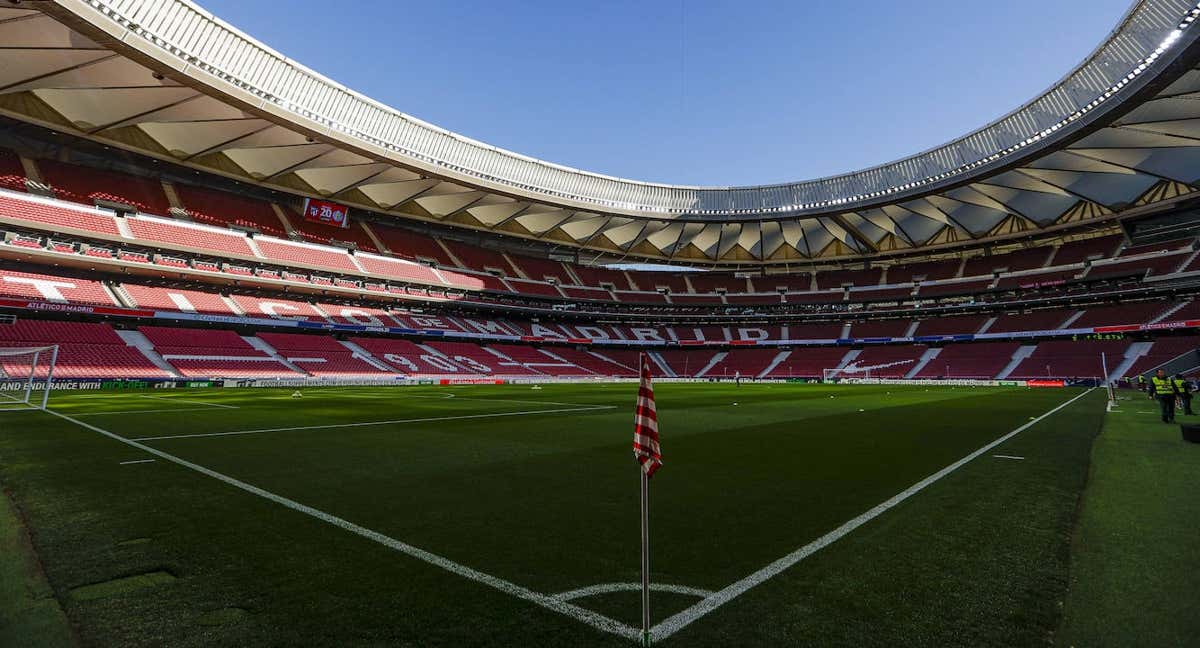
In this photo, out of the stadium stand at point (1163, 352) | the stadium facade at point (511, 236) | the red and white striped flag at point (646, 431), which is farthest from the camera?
the stadium stand at point (1163, 352)

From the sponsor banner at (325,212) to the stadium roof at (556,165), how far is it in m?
0.86

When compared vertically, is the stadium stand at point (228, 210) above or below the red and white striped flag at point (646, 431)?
above

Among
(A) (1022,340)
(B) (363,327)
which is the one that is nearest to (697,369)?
(A) (1022,340)

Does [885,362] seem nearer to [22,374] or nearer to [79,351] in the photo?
[79,351]

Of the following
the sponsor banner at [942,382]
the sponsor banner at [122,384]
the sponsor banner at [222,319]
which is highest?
the sponsor banner at [222,319]

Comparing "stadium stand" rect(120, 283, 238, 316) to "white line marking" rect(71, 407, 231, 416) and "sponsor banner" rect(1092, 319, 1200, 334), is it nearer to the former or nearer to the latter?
"white line marking" rect(71, 407, 231, 416)

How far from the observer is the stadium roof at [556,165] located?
2402 cm

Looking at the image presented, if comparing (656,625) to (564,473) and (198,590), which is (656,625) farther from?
(564,473)

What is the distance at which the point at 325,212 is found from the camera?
146 ft

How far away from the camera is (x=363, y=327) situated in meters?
42.5

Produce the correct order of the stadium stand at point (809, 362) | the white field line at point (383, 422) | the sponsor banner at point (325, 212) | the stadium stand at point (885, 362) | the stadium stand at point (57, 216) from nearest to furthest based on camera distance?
the white field line at point (383, 422), the stadium stand at point (57, 216), the sponsor banner at point (325, 212), the stadium stand at point (885, 362), the stadium stand at point (809, 362)

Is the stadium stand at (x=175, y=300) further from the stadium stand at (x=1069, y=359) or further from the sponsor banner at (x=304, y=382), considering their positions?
the stadium stand at (x=1069, y=359)

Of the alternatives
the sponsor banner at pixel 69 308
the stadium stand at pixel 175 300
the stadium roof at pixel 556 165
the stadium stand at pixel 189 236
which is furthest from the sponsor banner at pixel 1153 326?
the sponsor banner at pixel 69 308

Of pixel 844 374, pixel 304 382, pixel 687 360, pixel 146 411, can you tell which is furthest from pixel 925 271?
pixel 146 411
